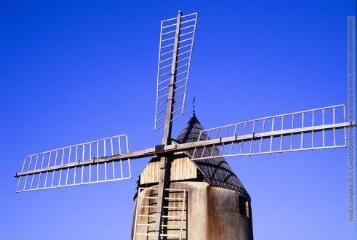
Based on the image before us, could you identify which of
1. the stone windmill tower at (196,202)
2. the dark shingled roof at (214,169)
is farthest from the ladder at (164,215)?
the dark shingled roof at (214,169)

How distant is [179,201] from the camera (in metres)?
12.8

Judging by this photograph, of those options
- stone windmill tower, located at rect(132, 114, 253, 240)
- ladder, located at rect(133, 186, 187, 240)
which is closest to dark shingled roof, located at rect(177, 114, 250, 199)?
stone windmill tower, located at rect(132, 114, 253, 240)

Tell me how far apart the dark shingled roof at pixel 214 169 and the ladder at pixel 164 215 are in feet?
3.00

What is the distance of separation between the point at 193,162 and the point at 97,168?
A: 11.5ft

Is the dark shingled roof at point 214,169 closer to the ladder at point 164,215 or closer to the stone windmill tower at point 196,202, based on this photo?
the stone windmill tower at point 196,202

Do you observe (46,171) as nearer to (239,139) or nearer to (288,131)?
(239,139)

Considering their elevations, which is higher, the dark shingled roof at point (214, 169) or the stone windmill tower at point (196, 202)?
the dark shingled roof at point (214, 169)

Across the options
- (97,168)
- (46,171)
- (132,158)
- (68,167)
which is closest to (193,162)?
(132,158)

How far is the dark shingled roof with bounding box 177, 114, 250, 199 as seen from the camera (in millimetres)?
12937

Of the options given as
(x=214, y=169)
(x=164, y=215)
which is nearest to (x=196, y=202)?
(x=164, y=215)

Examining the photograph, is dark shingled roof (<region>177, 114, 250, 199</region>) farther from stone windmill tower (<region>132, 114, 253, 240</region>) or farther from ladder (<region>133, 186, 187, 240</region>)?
ladder (<region>133, 186, 187, 240</region>)

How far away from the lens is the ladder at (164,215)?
40.8 feet

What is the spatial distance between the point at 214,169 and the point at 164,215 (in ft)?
6.79

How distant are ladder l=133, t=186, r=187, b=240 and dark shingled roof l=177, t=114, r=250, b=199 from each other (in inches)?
35.9
